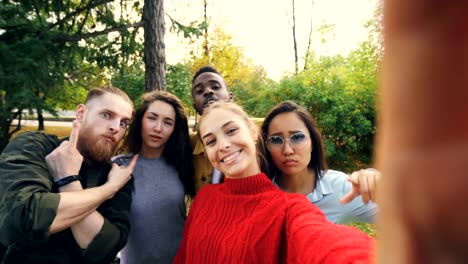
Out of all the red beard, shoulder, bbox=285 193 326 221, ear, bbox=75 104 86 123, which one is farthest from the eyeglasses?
ear, bbox=75 104 86 123

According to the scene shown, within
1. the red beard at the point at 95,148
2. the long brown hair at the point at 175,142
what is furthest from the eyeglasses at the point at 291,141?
the red beard at the point at 95,148

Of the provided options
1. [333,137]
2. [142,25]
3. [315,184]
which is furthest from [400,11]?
[333,137]

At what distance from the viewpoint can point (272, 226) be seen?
155cm

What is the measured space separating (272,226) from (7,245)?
4.66 ft

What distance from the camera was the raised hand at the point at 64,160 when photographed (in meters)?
2.06

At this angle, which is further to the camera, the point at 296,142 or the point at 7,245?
the point at 296,142

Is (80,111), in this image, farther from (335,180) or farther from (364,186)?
(364,186)

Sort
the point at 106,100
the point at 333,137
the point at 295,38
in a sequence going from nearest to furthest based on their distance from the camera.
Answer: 1. the point at 106,100
2. the point at 333,137
3. the point at 295,38

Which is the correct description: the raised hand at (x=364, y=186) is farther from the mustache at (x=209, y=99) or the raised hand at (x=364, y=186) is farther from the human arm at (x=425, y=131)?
the mustache at (x=209, y=99)

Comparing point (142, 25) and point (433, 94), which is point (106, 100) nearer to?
point (433, 94)

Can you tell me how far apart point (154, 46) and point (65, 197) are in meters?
6.36

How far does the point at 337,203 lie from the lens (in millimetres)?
2098

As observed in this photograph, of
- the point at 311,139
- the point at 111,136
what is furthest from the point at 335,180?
the point at 111,136

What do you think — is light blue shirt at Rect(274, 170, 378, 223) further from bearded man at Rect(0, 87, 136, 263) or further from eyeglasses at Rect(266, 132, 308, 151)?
bearded man at Rect(0, 87, 136, 263)
